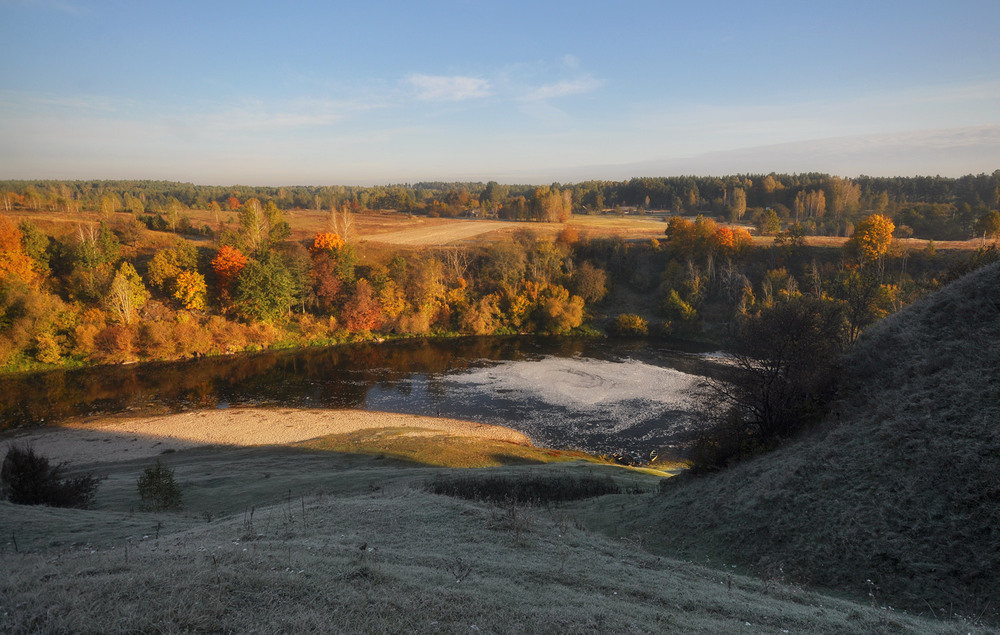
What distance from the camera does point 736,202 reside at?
332 feet

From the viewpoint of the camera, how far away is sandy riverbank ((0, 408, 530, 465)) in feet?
95.3

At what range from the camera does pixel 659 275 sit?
7300cm

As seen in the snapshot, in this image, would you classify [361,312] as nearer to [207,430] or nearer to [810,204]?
[207,430]

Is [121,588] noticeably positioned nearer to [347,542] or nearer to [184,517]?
[347,542]

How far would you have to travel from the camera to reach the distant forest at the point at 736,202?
7675 cm

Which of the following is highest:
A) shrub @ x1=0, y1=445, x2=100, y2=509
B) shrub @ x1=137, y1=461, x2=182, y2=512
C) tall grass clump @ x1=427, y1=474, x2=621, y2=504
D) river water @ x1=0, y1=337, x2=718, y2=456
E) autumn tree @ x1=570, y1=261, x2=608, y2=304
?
autumn tree @ x1=570, y1=261, x2=608, y2=304

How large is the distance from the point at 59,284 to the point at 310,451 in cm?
4862

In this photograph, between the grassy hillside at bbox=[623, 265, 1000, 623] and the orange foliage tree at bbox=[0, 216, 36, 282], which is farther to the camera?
the orange foliage tree at bbox=[0, 216, 36, 282]

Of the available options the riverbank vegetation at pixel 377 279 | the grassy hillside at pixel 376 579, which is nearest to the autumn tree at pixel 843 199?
the riverbank vegetation at pixel 377 279

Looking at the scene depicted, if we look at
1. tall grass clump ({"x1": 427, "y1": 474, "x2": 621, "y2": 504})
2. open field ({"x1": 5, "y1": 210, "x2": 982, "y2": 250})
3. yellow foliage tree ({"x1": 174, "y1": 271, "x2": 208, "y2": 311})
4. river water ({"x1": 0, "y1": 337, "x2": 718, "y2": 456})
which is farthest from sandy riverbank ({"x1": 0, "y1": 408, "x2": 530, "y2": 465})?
open field ({"x1": 5, "y1": 210, "x2": 982, "y2": 250})

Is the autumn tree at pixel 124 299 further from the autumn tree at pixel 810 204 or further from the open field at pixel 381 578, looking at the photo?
the autumn tree at pixel 810 204

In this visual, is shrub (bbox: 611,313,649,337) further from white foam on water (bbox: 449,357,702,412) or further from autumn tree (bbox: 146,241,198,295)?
autumn tree (bbox: 146,241,198,295)

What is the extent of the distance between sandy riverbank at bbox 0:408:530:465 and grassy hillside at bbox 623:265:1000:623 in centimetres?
1958

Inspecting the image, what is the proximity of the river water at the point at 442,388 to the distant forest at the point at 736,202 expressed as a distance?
42.3 m
